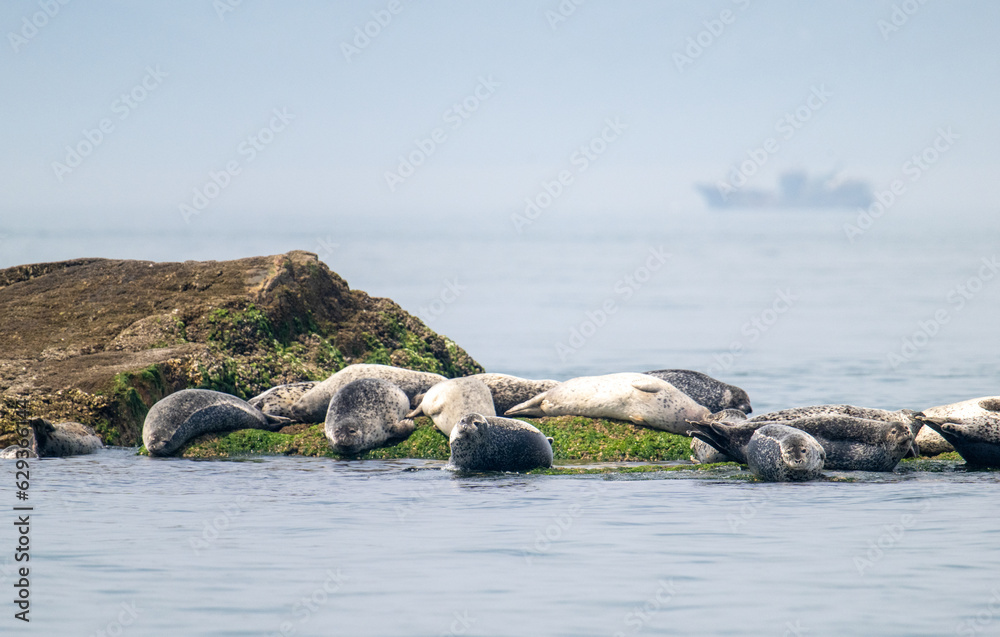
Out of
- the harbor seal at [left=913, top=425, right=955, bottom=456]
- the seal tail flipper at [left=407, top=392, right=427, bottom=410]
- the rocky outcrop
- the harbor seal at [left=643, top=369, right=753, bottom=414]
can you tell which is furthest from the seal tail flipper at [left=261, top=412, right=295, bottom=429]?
the harbor seal at [left=913, top=425, right=955, bottom=456]

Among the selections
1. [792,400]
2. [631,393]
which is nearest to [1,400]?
[631,393]

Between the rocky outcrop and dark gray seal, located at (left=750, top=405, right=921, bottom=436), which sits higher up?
the rocky outcrop

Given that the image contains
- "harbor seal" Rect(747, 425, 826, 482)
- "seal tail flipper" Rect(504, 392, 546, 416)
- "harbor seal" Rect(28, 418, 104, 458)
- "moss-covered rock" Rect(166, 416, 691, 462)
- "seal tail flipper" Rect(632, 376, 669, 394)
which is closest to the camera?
"harbor seal" Rect(747, 425, 826, 482)

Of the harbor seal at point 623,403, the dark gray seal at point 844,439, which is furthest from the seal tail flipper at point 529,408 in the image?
the dark gray seal at point 844,439

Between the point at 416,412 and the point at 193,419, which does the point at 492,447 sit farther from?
the point at 193,419

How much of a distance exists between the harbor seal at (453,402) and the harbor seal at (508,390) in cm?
64

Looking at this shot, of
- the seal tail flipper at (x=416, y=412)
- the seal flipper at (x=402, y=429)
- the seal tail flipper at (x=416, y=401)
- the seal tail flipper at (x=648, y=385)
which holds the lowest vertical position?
the seal flipper at (x=402, y=429)

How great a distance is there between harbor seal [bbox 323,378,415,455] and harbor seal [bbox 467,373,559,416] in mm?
1155

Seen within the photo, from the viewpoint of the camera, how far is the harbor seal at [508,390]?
13.4 m

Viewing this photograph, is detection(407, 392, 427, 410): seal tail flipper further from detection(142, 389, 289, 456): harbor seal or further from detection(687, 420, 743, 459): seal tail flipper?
detection(687, 420, 743, 459): seal tail flipper

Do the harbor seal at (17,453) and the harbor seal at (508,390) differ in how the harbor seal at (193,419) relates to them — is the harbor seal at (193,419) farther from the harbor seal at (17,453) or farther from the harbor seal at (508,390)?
the harbor seal at (508,390)

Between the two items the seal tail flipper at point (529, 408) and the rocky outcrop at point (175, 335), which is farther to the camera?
the rocky outcrop at point (175, 335)

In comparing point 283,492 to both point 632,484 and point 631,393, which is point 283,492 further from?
point 631,393

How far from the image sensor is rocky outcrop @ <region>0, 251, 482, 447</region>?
13.9 meters
